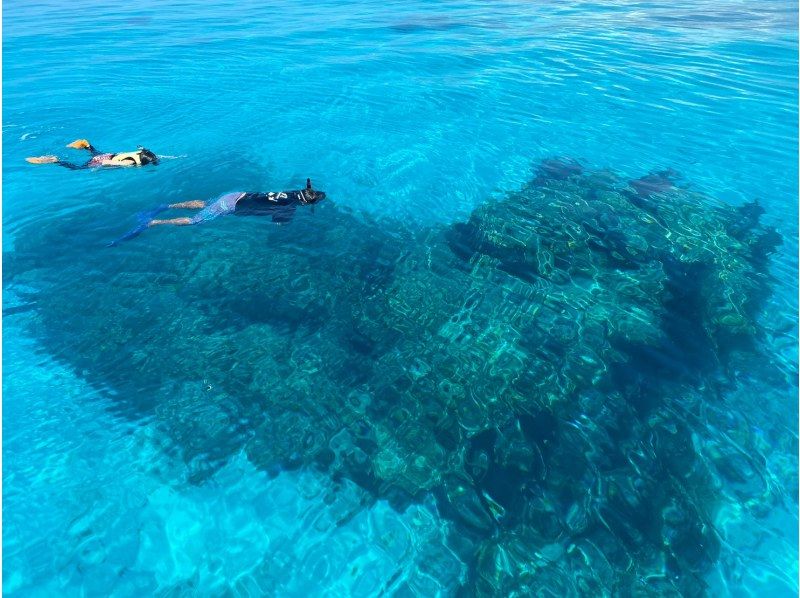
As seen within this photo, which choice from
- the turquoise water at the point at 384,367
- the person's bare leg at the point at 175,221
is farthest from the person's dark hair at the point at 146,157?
the person's bare leg at the point at 175,221

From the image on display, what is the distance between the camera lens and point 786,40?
79.7 feet

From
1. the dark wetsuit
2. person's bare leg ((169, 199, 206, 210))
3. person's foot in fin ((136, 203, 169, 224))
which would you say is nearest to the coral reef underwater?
the dark wetsuit

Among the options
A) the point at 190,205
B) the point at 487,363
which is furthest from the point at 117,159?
the point at 487,363

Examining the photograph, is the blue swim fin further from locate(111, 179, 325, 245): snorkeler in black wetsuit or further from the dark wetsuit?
the dark wetsuit

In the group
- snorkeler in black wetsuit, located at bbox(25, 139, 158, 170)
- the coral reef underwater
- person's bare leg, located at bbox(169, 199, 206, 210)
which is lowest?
the coral reef underwater

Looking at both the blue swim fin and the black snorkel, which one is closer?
the blue swim fin

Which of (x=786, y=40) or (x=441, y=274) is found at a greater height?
(x=786, y=40)

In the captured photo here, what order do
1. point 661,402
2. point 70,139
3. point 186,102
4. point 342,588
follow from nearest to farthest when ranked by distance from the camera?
point 342,588 < point 661,402 < point 70,139 < point 186,102

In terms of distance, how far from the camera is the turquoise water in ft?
21.5

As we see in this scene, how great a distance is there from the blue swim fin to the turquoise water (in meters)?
0.30

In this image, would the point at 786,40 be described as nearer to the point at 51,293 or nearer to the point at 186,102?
the point at 186,102

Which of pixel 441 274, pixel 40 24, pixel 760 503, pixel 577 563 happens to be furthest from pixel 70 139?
pixel 40 24

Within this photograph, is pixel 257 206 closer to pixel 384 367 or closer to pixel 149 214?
pixel 149 214

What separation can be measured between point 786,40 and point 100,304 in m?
35.1
